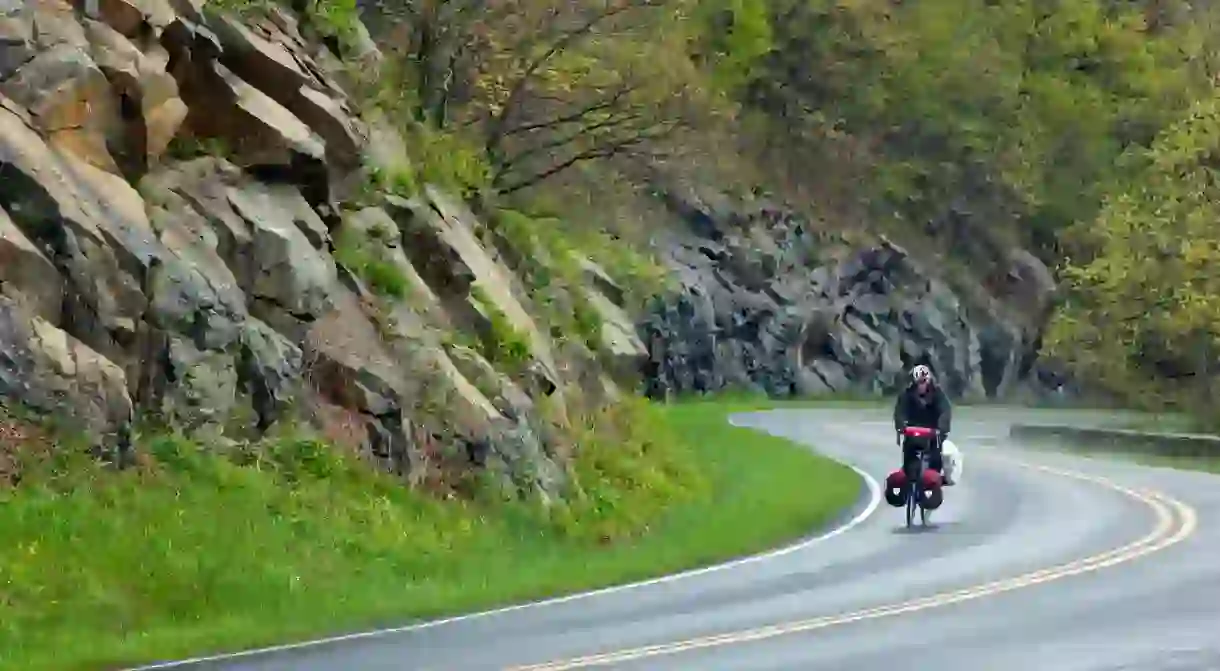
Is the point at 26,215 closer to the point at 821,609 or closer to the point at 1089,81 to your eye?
the point at 821,609

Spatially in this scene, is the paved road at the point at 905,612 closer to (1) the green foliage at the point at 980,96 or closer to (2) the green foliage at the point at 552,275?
(2) the green foliage at the point at 552,275

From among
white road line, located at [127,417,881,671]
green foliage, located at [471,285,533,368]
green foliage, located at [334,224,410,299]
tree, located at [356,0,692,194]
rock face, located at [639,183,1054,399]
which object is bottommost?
rock face, located at [639,183,1054,399]

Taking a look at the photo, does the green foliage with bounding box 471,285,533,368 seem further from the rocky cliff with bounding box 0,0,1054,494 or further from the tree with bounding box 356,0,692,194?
the tree with bounding box 356,0,692,194

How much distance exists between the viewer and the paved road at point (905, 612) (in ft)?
39.8

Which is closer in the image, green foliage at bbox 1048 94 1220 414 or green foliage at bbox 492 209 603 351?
green foliage at bbox 492 209 603 351

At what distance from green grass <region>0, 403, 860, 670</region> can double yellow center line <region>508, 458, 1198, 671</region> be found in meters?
3.10

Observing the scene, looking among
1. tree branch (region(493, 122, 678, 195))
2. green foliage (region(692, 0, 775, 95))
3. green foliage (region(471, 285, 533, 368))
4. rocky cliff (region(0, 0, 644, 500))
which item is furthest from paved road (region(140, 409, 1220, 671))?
green foliage (region(692, 0, 775, 95))

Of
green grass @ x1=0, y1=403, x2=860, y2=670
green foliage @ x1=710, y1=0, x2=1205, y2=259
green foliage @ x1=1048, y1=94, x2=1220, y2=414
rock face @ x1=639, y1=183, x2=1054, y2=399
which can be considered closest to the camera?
green grass @ x1=0, y1=403, x2=860, y2=670

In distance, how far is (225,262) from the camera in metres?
19.6

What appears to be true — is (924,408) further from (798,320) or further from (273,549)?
(798,320)

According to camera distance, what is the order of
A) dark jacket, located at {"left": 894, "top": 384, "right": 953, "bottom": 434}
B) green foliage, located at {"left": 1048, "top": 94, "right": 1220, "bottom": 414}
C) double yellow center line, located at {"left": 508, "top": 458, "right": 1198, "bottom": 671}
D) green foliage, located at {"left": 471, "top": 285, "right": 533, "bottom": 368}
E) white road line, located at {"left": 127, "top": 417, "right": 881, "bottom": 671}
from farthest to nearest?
green foliage, located at {"left": 1048, "top": 94, "right": 1220, "bottom": 414}, green foliage, located at {"left": 471, "top": 285, "right": 533, "bottom": 368}, dark jacket, located at {"left": 894, "top": 384, "right": 953, "bottom": 434}, white road line, located at {"left": 127, "top": 417, "right": 881, "bottom": 671}, double yellow center line, located at {"left": 508, "top": 458, "right": 1198, "bottom": 671}

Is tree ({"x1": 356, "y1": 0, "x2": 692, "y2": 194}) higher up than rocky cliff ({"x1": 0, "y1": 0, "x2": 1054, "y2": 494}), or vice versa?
tree ({"x1": 356, "y1": 0, "x2": 692, "y2": 194})

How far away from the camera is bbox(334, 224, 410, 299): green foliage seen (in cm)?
2191

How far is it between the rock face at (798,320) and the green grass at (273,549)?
123 ft
